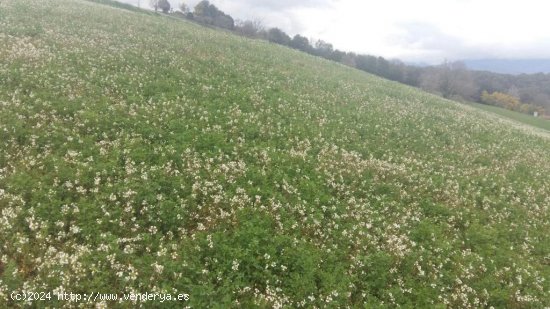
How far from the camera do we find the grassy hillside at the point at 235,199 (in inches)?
391

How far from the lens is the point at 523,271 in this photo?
12.2 meters

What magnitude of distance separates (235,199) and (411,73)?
119609mm

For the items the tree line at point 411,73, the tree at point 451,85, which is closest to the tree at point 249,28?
the tree line at point 411,73

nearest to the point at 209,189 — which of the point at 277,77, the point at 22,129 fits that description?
the point at 22,129

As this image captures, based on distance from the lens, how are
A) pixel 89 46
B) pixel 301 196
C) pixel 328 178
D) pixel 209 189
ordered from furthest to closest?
pixel 89 46, pixel 328 178, pixel 301 196, pixel 209 189

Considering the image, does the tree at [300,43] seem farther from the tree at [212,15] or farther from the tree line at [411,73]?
the tree at [212,15]

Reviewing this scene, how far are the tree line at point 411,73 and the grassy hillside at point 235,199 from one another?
8315 centimetres

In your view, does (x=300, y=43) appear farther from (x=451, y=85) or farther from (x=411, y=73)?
(x=451, y=85)

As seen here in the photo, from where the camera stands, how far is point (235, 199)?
12.7 meters

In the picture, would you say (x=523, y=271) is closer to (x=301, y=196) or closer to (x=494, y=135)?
(x=301, y=196)

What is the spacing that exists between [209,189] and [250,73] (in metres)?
17.3

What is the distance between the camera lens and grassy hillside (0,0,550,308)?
992cm

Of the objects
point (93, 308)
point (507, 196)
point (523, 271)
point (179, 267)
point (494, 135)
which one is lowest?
point (93, 308)

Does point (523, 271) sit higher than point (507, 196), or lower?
lower
